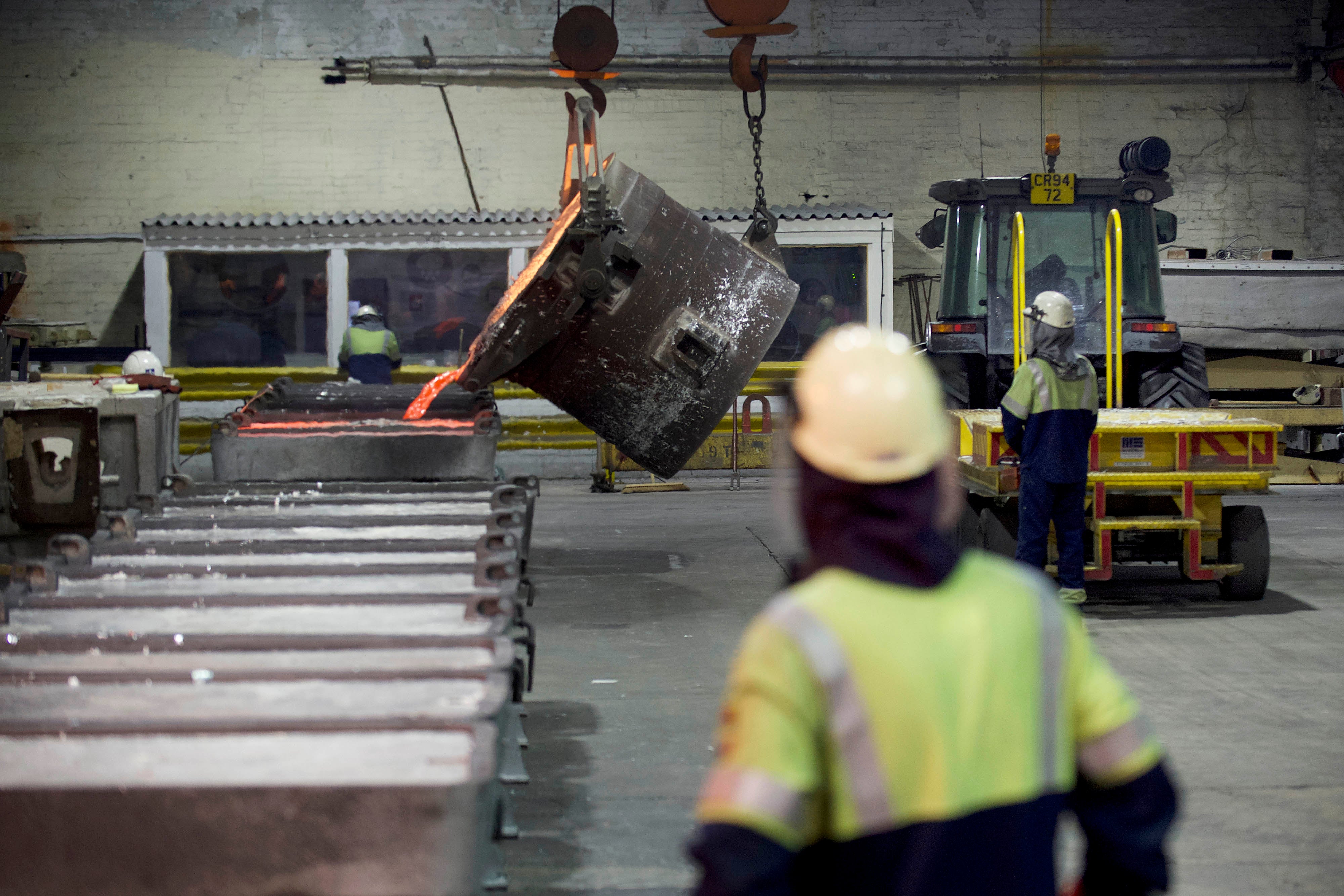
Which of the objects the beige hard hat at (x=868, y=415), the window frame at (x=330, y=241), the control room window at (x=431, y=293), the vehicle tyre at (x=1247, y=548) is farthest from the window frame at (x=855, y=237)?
the beige hard hat at (x=868, y=415)

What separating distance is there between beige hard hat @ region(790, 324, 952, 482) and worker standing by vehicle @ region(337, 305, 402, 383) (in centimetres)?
946

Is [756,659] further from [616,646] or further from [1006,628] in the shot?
[616,646]

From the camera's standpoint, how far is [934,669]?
1.46 metres

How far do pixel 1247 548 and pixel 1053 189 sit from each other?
347 centimetres

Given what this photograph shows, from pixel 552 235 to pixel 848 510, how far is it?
189 inches

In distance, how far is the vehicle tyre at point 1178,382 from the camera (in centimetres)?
922

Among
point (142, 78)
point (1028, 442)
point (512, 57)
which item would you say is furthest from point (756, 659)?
point (142, 78)

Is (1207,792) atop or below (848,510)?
below

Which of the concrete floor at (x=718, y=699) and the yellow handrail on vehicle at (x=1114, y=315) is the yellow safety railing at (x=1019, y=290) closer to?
the yellow handrail on vehicle at (x=1114, y=315)

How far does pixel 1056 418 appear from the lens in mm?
6551

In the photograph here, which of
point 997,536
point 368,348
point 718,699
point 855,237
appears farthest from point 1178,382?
point 368,348

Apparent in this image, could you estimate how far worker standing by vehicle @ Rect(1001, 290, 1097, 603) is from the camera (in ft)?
21.5

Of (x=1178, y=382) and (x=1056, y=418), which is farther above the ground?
(x=1178, y=382)

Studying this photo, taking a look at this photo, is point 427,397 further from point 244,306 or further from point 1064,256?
point 244,306
